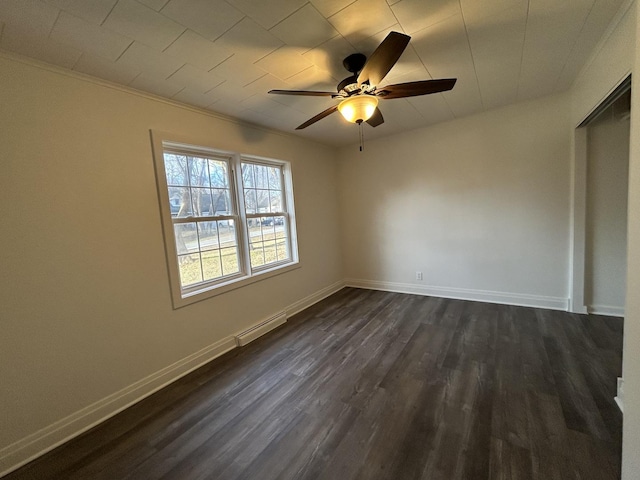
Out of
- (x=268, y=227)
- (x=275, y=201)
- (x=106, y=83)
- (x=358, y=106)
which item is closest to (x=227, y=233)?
(x=268, y=227)

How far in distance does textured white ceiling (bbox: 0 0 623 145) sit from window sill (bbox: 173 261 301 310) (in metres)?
1.79

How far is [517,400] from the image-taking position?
179 centimetres

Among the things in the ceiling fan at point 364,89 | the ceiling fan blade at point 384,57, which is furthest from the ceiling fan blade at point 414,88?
the ceiling fan blade at point 384,57

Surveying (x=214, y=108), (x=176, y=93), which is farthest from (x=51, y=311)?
(x=214, y=108)

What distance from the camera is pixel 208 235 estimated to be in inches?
108

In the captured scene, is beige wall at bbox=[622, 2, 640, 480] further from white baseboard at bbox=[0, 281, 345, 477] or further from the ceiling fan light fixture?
white baseboard at bbox=[0, 281, 345, 477]

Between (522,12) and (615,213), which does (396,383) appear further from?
(615,213)

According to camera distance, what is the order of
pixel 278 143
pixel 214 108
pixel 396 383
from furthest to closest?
1. pixel 278 143
2. pixel 214 108
3. pixel 396 383

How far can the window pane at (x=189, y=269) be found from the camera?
2.52 metres

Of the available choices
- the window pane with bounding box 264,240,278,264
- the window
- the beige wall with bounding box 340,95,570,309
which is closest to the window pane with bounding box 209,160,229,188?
the window

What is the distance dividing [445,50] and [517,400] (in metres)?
2.54

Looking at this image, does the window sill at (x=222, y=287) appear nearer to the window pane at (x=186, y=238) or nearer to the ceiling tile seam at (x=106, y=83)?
the window pane at (x=186, y=238)

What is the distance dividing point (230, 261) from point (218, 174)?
975 millimetres

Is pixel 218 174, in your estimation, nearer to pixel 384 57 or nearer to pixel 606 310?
pixel 384 57
